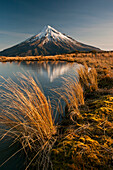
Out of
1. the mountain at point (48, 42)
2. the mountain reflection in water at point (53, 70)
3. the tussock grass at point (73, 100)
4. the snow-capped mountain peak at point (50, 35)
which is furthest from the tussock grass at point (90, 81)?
the snow-capped mountain peak at point (50, 35)

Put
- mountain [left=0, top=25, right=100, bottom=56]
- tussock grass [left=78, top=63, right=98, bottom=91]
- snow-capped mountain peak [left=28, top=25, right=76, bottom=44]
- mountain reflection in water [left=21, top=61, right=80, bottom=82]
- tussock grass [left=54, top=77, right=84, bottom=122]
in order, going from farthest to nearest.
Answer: snow-capped mountain peak [left=28, top=25, right=76, bottom=44] → mountain [left=0, top=25, right=100, bottom=56] → mountain reflection in water [left=21, top=61, right=80, bottom=82] → tussock grass [left=78, top=63, right=98, bottom=91] → tussock grass [left=54, top=77, right=84, bottom=122]

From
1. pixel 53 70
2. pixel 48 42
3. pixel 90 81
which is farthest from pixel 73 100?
pixel 48 42

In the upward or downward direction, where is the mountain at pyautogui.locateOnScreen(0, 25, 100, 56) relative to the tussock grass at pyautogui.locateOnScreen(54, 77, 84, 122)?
upward

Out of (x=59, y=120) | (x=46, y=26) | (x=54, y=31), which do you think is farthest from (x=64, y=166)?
(x=46, y=26)

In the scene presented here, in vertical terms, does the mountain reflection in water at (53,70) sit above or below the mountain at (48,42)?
below

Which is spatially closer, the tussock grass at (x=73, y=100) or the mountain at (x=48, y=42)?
the tussock grass at (x=73, y=100)

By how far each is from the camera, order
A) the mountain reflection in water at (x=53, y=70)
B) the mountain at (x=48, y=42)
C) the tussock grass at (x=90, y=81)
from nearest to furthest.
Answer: the tussock grass at (x=90, y=81) → the mountain reflection in water at (x=53, y=70) → the mountain at (x=48, y=42)

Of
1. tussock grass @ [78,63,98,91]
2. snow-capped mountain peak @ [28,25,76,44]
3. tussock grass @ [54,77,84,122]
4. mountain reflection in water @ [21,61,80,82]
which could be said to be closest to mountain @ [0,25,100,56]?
snow-capped mountain peak @ [28,25,76,44]

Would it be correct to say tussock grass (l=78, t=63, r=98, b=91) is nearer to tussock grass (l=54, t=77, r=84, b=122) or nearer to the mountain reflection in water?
tussock grass (l=54, t=77, r=84, b=122)

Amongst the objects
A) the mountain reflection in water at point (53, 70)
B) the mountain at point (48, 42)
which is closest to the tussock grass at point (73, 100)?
the mountain reflection in water at point (53, 70)

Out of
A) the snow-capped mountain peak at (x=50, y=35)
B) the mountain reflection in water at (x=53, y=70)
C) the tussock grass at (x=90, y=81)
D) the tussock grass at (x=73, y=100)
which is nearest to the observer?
the tussock grass at (x=73, y=100)

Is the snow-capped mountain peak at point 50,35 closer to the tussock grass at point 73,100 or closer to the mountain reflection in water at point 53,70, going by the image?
the mountain reflection in water at point 53,70

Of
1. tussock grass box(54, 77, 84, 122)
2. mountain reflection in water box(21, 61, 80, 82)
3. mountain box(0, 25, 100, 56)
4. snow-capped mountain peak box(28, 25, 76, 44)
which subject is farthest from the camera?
snow-capped mountain peak box(28, 25, 76, 44)

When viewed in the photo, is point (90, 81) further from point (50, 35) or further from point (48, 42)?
point (50, 35)
